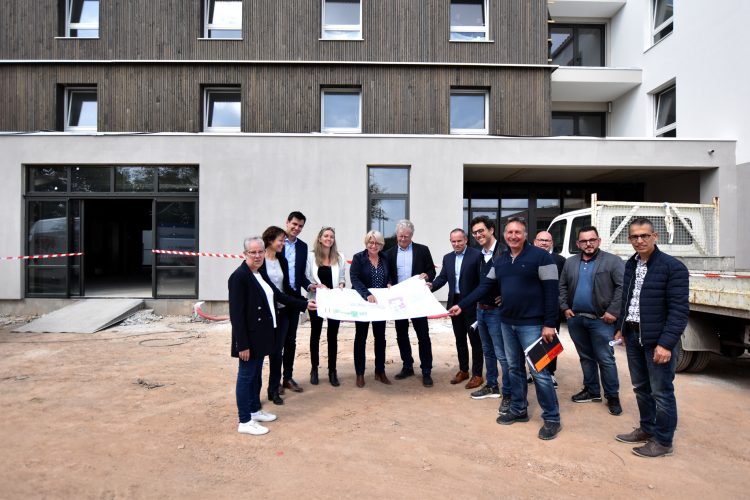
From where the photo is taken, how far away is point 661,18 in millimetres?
12344

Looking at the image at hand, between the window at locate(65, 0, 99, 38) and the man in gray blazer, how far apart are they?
1243cm

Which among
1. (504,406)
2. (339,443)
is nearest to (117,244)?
(339,443)

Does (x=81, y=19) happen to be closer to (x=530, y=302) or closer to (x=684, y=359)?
(x=530, y=302)

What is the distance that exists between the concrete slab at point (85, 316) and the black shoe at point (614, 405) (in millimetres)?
8580

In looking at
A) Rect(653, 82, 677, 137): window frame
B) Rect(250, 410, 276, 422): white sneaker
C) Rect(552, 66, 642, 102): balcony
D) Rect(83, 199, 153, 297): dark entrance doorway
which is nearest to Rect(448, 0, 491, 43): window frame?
Rect(552, 66, 642, 102): balcony

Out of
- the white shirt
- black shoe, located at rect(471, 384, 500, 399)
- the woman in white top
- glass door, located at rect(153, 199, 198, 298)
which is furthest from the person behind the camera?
glass door, located at rect(153, 199, 198, 298)

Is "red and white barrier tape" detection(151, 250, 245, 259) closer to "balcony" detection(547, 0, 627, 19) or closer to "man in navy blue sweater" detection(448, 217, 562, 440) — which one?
"man in navy blue sweater" detection(448, 217, 562, 440)

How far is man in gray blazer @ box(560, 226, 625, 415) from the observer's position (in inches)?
166

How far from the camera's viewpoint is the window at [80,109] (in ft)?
35.9

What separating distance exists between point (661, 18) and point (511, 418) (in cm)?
1359

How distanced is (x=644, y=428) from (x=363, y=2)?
421 inches

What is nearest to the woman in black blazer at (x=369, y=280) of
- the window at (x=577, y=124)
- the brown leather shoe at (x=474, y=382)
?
the brown leather shoe at (x=474, y=382)

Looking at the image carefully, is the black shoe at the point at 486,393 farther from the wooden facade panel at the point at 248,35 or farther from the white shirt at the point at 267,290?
the wooden facade panel at the point at 248,35

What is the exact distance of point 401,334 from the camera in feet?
16.8
